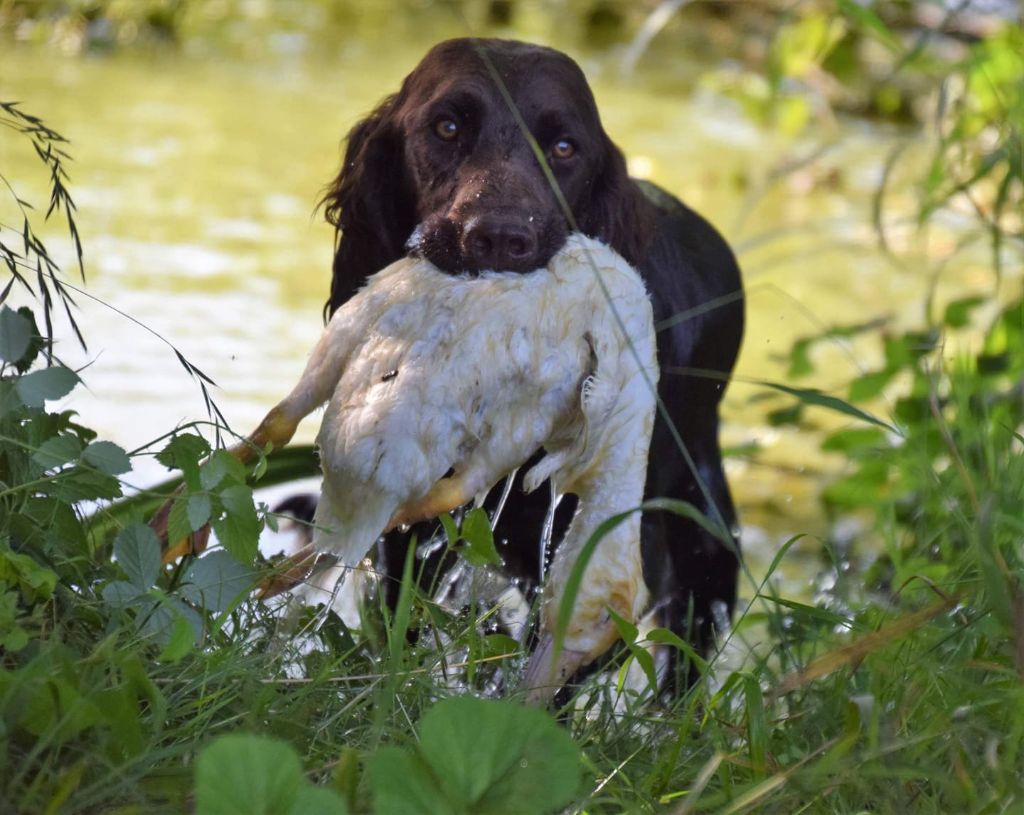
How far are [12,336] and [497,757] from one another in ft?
2.82

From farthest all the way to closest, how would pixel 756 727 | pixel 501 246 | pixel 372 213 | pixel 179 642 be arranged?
1. pixel 372 213
2. pixel 501 246
3. pixel 756 727
4. pixel 179 642

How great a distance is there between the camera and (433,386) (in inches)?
76.7

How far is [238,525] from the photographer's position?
74.4 inches

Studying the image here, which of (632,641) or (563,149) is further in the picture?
(563,149)

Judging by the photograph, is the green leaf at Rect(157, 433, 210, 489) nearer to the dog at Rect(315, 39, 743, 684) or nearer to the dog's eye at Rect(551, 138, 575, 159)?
the dog at Rect(315, 39, 743, 684)

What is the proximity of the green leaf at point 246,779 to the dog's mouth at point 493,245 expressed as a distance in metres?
1.11

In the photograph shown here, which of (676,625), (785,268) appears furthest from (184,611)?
(785,268)

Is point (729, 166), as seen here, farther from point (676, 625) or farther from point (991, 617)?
point (991, 617)

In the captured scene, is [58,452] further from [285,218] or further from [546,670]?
[285,218]

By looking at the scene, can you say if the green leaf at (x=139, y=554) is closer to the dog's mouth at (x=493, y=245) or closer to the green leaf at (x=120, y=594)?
the green leaf at (x=120, y=594)

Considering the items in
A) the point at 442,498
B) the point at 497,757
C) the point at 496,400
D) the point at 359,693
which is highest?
the point at 496,400

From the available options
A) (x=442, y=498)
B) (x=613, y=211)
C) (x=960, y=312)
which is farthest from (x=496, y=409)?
(x=960, y=312)

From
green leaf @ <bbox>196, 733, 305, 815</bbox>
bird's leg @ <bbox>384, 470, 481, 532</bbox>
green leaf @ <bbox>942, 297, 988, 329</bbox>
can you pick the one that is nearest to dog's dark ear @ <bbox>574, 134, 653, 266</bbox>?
bird's leg @ <bbox>384, 470, 481, 532</bbox>

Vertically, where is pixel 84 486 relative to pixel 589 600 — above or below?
above
